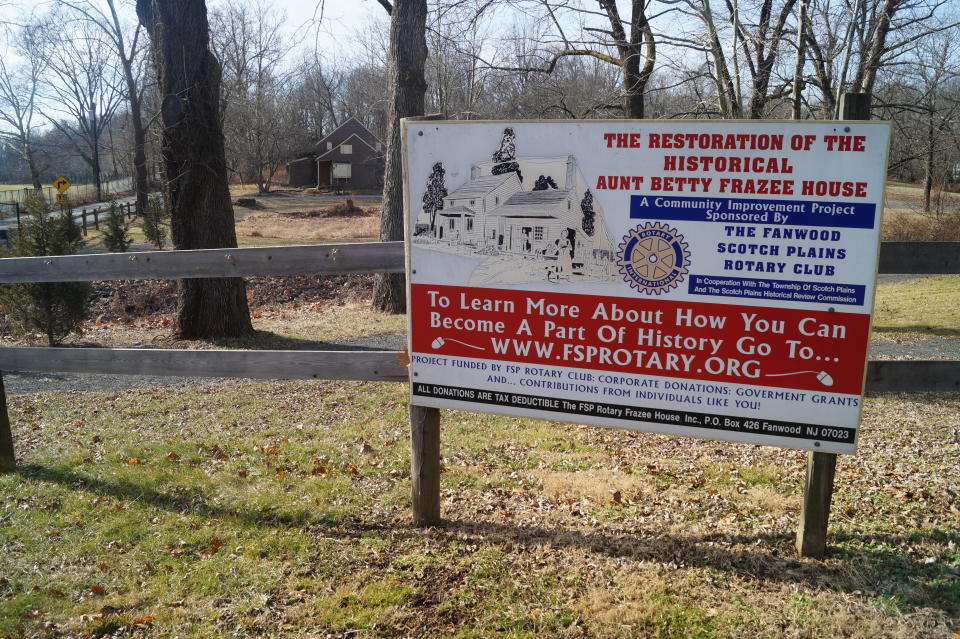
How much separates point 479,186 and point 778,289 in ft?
5.49

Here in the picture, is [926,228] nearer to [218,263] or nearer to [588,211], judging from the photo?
[588,211]

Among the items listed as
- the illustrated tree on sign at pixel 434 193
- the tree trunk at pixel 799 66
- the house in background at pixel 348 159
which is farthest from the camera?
the house in background at pixel 348 159

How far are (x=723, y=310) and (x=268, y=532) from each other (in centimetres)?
308

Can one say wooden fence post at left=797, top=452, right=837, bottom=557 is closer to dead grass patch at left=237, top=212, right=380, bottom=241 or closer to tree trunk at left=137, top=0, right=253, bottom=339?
tree trunk at left=137, top=0, right=253, bottom=339

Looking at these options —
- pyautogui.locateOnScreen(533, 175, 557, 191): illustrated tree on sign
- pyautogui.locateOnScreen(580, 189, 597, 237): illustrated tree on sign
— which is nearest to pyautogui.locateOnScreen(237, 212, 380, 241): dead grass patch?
pyautogui.locateOnScreen(533, 175, 557, 191): illustrated tree on sign

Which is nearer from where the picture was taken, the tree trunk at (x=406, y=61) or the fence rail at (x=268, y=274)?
the fence rail at (x=268, y=274)

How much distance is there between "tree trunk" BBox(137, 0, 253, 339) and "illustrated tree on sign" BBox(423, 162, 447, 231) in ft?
28.0

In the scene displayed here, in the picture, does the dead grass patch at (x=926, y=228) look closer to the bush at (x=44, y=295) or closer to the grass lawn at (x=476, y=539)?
the grass lawn at (x=476, y=539)

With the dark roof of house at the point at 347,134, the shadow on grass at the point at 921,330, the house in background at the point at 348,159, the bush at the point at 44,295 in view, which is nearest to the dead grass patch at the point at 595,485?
the shadow on grass at the point at 921,330

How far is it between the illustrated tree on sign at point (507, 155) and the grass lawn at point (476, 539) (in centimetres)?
221

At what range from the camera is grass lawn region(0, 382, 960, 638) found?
11.2ft

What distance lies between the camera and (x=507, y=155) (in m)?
3.75

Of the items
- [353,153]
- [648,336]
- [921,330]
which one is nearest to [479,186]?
[648,336]

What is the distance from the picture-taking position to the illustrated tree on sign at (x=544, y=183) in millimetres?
3682
